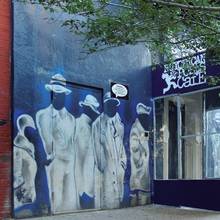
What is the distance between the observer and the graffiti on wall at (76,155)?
43.1 ft

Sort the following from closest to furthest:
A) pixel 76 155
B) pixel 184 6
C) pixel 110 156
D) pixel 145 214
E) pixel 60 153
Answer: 1. pixel 184 6
2. pixel 60 153
3. pixel 76 155
4. pixel 145 214
5. pixel 110 156

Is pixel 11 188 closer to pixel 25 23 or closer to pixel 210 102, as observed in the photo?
pixel 25 23

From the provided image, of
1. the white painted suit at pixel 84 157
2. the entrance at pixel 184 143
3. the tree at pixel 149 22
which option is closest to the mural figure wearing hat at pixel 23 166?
the white painted suit at pixel 84 157

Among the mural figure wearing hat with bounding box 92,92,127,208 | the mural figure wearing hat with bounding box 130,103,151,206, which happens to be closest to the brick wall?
the mural figure wearing hat with bounding box 92,92,127,208

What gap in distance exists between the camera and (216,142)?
16.9 m

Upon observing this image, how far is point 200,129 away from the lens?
17.5 meters

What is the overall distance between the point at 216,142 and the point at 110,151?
11.5 feet

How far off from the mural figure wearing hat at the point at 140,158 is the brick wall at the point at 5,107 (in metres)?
4.82

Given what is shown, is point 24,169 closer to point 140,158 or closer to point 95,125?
point 95,125

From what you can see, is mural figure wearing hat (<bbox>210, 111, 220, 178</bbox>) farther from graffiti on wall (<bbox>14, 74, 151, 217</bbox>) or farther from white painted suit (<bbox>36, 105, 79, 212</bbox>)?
white painted suit (<bbox>36, 105, 79, 212</bbox>)

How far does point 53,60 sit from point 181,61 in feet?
12.2

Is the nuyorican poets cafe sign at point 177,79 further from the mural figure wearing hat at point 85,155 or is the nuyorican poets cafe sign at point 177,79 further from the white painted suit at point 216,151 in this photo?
the mural figure wearing hat at point 85,155

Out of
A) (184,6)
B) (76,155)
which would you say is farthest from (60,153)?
(184,6)

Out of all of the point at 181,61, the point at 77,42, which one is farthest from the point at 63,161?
the point at 181,61
